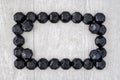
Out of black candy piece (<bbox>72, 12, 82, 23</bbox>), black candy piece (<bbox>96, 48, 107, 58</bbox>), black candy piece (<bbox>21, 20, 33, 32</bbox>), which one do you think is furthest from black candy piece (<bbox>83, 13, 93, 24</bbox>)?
black candy piece (<bbox>21, 20, 33, 32</bbox>)

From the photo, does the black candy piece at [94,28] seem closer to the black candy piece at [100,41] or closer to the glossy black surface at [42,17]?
the black candy piece at [100,41]

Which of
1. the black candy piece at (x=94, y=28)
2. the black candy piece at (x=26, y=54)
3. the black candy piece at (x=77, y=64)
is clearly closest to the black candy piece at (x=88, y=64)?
the black candy piece at (x=77, y=64)

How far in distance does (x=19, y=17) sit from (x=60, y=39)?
19cm

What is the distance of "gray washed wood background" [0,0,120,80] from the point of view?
1.09 metres

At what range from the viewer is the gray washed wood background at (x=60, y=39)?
3.58 ft

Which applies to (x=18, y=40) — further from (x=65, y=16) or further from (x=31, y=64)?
(x=65, y=16)

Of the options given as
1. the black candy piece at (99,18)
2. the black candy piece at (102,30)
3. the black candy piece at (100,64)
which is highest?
the black candy piece at (99,18)

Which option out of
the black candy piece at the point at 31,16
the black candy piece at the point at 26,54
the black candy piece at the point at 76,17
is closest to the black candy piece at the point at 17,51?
the black candy piece at the point at 26,54

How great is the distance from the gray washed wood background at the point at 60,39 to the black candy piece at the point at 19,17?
0.02 metres

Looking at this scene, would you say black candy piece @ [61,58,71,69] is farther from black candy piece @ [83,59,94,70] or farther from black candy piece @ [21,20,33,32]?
black candy piece @ [21,20,33,32]

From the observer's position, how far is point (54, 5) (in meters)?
1.10

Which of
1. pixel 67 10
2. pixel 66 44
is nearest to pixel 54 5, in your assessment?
pixel 67 10

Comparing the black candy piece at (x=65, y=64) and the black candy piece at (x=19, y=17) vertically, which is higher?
the black candy piece at (x=19, y=17)

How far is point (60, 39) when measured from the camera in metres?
1.10
